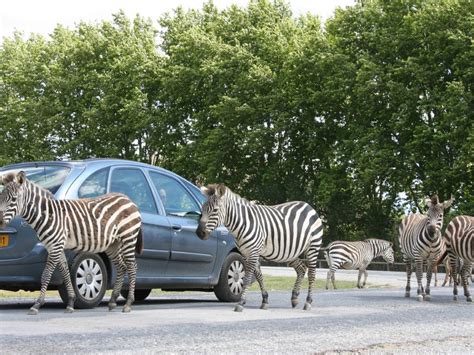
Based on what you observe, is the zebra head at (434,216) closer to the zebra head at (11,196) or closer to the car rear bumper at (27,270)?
the car rear bumper at (27,270)

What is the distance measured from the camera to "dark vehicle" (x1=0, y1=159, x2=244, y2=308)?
469 inches

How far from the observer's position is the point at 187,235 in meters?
13.8

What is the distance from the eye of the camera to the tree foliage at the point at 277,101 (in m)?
43.7

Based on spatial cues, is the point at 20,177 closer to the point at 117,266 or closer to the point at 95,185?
the point at 95,185

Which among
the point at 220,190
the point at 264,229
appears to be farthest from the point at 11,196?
the point at 264,229

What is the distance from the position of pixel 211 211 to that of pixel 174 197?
59.8 inches

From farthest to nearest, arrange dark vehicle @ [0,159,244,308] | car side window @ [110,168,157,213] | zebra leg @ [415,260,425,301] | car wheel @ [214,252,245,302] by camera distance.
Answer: zebra leg @ [415,260,425,301]
car wheel @ [214,252,245,302]
car side window @ [110,168,157,213]
dark vehicle @ [0,159,244,308]

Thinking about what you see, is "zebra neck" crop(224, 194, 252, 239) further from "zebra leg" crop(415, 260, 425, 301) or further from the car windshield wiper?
"zebra leg" crop(415, 260, 425, 301)

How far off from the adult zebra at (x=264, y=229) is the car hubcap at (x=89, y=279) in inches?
56.4

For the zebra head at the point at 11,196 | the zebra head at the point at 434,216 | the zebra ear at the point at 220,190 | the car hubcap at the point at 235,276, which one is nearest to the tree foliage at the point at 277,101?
the zebra head at the point at 434,216

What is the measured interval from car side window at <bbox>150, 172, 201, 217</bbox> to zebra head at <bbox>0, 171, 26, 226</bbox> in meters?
2.73

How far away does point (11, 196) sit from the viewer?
1138 cm

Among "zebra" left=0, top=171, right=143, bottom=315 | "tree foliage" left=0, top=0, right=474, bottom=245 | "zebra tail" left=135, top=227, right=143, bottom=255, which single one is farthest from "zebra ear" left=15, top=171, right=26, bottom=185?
"tree foliage" left=0, top=0, right=474, bottom=245

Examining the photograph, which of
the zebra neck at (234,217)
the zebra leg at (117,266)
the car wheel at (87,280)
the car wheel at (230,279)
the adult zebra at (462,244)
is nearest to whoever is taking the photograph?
the car wheel at (87,280)
